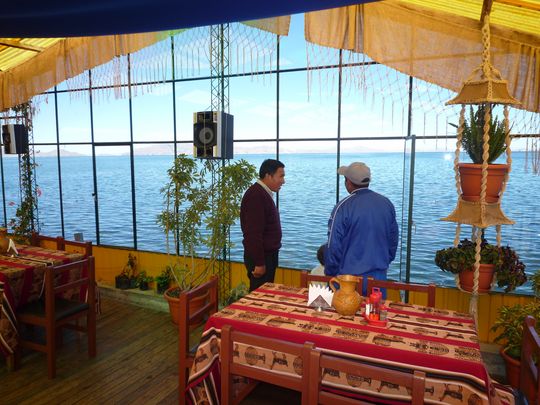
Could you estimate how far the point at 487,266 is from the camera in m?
2.93

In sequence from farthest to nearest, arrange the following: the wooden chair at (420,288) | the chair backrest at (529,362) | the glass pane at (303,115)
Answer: the glass pane at (303,115) → the wooden chair at (420,288) → the chair backrest at (529,362)

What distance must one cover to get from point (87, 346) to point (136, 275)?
1.83 metres

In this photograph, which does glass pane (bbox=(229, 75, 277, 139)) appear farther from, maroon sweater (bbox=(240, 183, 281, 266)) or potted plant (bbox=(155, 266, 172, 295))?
maroon sweater (bbox=(240, 183, 281, 266))

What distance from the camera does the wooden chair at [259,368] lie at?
1514 mm

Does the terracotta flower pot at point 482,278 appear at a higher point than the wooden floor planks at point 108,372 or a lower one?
higher

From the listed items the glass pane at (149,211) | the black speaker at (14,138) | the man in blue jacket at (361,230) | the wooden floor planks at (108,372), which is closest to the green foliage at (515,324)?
the man in blue jacket at (361,230)

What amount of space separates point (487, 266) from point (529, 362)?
1.20 metres

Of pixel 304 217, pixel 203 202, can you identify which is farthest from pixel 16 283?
pixel 304 217

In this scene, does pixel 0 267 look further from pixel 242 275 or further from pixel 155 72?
pixel 155 72

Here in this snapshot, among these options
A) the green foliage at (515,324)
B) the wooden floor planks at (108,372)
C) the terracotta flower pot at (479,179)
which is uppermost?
the terracotta flower pot at (479,179)

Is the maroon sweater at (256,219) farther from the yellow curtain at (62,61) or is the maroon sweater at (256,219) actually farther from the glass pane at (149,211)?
the glass pane at (149,211)

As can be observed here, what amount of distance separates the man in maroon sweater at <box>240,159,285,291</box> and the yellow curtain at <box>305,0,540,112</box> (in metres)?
1.38

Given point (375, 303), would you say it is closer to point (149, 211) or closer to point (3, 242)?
point (3, 242)

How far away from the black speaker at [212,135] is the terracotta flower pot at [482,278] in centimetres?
269
